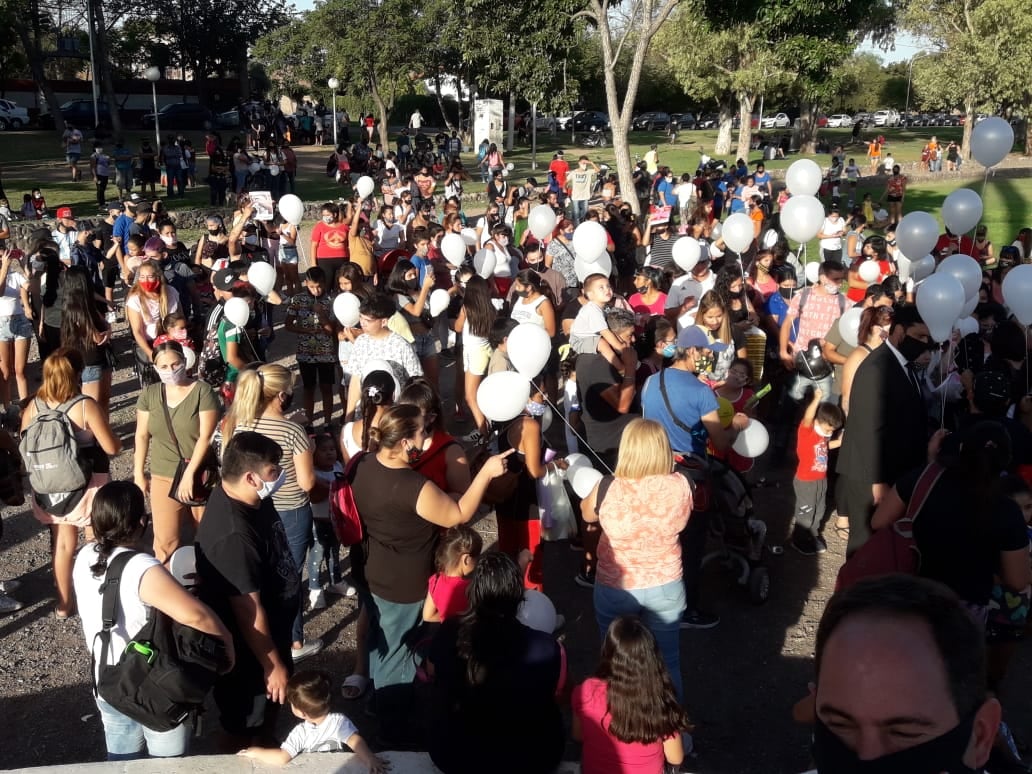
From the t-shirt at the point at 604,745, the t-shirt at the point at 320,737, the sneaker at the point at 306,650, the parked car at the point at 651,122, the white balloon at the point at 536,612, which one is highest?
the parked car at the point at 651,122

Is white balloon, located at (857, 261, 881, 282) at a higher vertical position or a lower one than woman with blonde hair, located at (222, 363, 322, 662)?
higher

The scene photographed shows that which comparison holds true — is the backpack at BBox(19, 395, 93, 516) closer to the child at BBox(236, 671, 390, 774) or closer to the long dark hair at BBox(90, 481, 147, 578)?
the long dark hair at BBox(90, 481, 147, 578)

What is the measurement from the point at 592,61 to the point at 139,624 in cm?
4492

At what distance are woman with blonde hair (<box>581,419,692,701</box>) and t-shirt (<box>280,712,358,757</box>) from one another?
3.96ft

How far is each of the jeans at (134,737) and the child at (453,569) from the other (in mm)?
1048

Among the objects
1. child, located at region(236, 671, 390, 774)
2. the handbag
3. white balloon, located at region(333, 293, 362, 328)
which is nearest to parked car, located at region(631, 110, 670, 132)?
white balloon, located at region(333, 293, 362, 328)

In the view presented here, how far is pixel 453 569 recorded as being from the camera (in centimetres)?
374

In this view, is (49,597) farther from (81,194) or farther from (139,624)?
(81,194)

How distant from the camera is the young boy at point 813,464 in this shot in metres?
5.79

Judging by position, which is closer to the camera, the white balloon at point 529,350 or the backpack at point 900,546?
the backpack at point 900,546

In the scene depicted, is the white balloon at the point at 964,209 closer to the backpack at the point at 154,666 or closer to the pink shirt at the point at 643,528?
the pink shirt at the point at 643,528

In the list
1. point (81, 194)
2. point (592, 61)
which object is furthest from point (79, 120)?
point (592, 61)

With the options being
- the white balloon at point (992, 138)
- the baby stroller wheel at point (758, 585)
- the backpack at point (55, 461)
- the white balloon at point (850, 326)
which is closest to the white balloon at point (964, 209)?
the white balloon at point (992, 138)

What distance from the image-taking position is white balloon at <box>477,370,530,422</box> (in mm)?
4418
